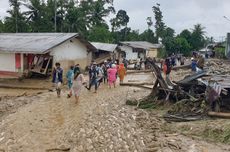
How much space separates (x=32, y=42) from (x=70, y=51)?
3.26 metres

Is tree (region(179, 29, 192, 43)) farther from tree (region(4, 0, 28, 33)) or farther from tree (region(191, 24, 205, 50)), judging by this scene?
tree (region(4, 0, 28, 33))

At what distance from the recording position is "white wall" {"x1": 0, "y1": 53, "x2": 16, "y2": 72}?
89.4ft

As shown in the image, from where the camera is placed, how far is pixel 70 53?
2928 centimetres

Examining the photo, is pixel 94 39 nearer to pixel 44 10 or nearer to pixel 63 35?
pixel 44 10

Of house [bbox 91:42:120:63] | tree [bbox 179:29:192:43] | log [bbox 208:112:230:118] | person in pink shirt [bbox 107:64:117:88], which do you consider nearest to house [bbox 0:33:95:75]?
person in pink shirt [bbox 107:64:117:88]

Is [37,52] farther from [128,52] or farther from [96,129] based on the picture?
[128,52]

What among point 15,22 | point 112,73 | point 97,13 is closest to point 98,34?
point 97,13

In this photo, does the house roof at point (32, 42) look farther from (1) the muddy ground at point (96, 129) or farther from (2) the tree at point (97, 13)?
(2) the tree at point (97, 13)

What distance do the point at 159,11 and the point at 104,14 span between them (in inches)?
1196

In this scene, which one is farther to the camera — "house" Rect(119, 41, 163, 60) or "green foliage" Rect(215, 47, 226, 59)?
"house" Rect(119, 41, 163, 60)

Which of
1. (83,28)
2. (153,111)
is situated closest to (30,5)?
(83,28)

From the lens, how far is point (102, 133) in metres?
12.3

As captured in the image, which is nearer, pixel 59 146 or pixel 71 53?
pixel 59 146

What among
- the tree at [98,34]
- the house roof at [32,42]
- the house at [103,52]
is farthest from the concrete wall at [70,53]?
the tree at [98,34]
